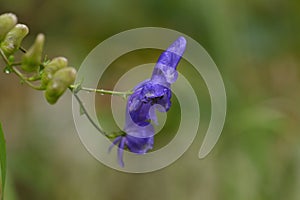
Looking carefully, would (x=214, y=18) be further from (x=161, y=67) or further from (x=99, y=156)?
(x=161, y=67)

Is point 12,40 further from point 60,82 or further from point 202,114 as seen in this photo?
point 202,114

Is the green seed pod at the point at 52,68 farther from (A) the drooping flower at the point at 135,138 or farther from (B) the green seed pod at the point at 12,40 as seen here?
(A) the drooping flower at the point at 135,138

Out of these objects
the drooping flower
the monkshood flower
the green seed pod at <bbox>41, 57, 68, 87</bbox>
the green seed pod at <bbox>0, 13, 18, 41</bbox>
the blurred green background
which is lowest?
the green seed pod at <bbox>41, 57, 68, 87</bbox>

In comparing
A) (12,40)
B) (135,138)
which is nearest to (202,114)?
(135,138)

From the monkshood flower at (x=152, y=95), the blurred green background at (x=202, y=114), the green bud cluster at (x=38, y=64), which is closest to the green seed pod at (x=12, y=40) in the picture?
the green bud cluster at (x=38, y=64)

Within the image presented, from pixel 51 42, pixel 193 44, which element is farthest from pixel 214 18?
pixel 51 42

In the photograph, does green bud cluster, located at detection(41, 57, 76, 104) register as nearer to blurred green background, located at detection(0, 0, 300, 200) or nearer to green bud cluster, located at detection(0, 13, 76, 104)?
green bud cluster, located at detection(0, 13, 76, 104)

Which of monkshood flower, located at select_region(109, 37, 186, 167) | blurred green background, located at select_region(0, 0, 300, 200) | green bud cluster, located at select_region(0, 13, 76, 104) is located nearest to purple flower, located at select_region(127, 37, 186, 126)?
monkshood flower, located at select_region(109, 37, 186, 167)

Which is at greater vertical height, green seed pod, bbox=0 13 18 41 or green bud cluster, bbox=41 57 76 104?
green seed pod, bbox=0 13 18 41
